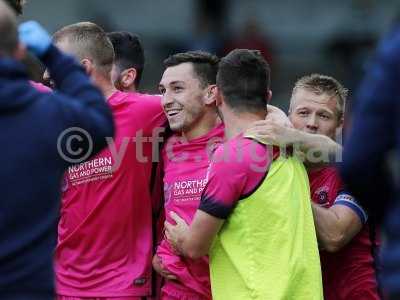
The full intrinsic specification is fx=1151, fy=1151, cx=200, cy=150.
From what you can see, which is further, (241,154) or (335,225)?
(335,225)

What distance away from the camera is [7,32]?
14.8 feet

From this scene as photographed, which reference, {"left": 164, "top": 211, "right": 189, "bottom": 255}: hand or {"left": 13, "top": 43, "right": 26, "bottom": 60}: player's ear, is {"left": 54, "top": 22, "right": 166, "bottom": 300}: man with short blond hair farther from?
{"left": 13, "top": 43, "right": 26, "bottom": 60}: player's ear

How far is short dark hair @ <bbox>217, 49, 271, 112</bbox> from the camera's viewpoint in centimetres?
580

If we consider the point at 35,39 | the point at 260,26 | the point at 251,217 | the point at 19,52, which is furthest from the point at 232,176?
the point at 260,26

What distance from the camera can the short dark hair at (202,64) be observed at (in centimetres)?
655

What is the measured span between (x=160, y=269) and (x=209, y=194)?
0.94 metres

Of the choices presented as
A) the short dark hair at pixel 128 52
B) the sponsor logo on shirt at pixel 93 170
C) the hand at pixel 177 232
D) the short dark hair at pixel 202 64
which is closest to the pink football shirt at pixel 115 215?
the sponsor logo on shirt at pixel 93 170

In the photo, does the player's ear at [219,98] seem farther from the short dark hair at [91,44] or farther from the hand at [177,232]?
the short dark hair at [91,44]

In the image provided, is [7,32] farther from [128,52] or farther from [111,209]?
[128,52]

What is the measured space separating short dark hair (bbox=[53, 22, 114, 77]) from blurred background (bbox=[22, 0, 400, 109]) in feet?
32.3

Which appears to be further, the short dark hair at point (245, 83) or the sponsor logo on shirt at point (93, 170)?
the sponsor logo on shirt at point (93, 170)

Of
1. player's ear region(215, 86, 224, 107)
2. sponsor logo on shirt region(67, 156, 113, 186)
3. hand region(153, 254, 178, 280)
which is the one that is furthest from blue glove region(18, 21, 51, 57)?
hand region(153, 254, 178, 280)

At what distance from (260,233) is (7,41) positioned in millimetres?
1740

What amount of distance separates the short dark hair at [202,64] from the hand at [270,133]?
843 millimetres
